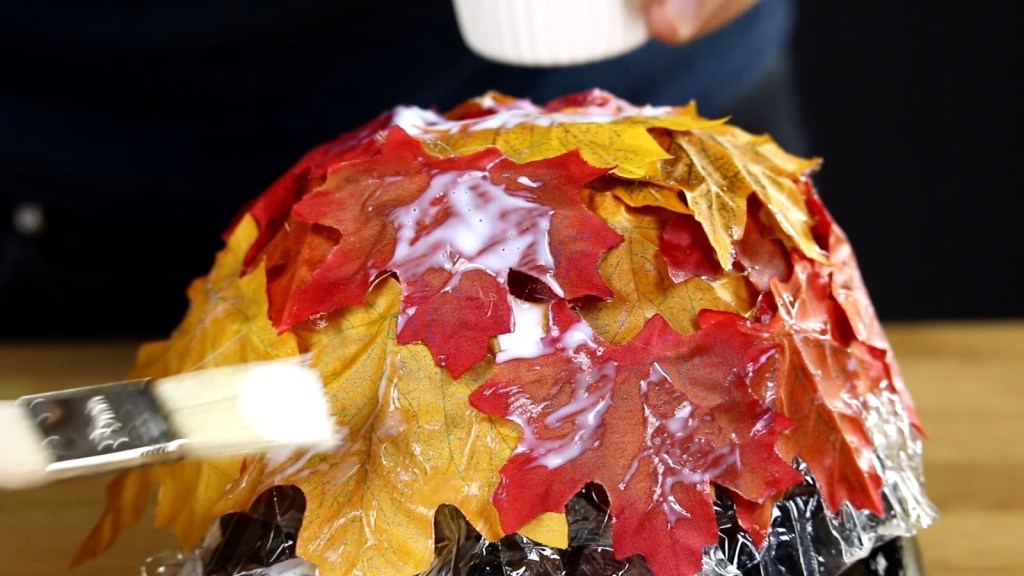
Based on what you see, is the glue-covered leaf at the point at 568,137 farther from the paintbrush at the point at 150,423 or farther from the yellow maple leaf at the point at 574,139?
the paintbrush at the point at 150,423

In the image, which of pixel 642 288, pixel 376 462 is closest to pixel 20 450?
pixel 376 462

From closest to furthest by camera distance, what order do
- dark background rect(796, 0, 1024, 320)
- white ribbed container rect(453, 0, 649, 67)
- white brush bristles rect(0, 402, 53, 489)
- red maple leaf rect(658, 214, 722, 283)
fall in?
white brush bristles rect(0, 402, 53, 489) < red maple leaf rect(658, 214, 722, 283) < white ribbed container rect(453, 0, 649, 67) < dark background rect(796, 0, 1024, 320)

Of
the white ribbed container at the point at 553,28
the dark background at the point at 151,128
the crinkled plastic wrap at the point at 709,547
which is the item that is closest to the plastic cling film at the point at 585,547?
the crinkled plastic wrap at the point at 709,547

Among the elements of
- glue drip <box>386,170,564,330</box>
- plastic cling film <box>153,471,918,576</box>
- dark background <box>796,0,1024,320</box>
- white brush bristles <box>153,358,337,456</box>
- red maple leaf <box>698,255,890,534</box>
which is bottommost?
dark background <box>796,0,1024,320</box>

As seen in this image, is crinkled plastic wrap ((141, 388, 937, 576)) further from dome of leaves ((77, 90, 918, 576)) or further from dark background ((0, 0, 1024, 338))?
dark background ((0, 0, 1024, 338))

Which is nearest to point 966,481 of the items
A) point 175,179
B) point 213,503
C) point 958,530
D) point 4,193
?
point 958,530

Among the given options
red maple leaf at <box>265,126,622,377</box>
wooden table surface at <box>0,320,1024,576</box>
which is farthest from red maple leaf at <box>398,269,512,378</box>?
wooden table surface at <box>0,320,1024,576</box>
